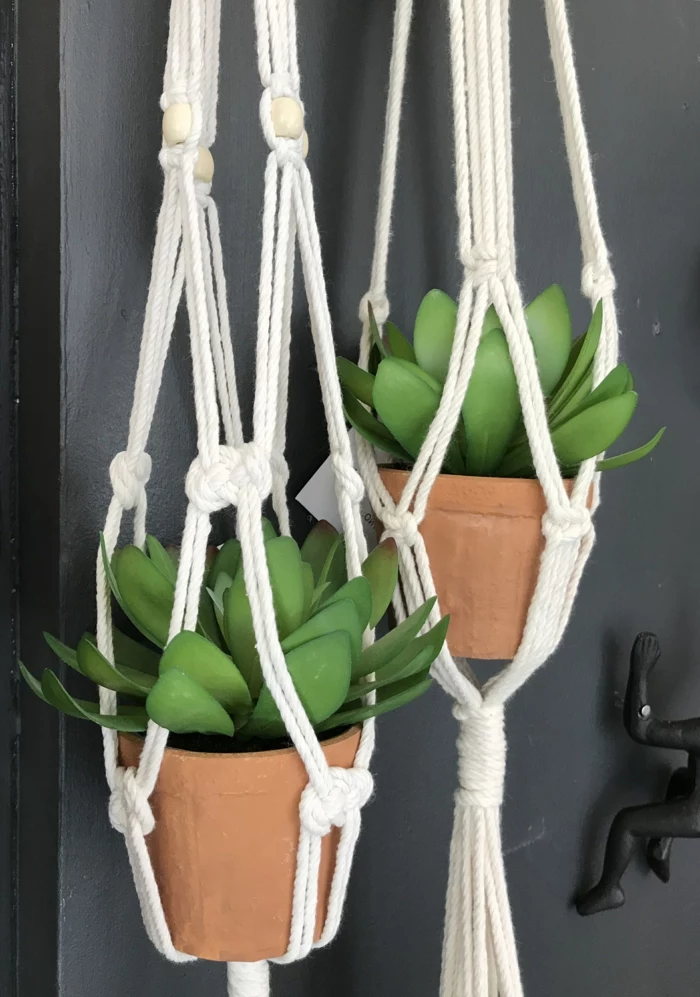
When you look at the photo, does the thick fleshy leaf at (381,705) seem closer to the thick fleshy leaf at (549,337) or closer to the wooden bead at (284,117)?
the thick fleshy leaf at (549,337)

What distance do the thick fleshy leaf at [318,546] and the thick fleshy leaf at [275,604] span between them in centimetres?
10

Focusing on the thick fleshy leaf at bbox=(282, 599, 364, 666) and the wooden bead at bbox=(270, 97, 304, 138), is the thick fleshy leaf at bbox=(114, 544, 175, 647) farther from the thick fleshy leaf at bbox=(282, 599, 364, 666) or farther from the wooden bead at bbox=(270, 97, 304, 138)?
the wooden bead at bbox=(270, 97, 304, 138)

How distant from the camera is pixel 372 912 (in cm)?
78

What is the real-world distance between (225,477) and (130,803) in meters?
0.19

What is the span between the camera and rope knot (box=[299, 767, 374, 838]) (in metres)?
0.45

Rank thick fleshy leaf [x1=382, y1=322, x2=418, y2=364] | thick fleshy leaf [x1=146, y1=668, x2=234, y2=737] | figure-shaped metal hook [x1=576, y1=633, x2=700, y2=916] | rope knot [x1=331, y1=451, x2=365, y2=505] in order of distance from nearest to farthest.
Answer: thick fleshy leaf [x1=146, y1=668, x2=234, y2=737] < rope knot [x1=331, y1=451, x2=365, y2=505] < thick fleshy leaf [x1=382, y1=322, x2=418, y2=364] < figure-shaped metal hook [x1=576, y1=633, x2=700, y2=916]

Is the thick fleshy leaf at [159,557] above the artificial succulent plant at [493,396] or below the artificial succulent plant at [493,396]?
below

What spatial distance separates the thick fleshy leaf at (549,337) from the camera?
0.59 m

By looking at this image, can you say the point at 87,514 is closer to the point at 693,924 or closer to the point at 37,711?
the point at 37,711

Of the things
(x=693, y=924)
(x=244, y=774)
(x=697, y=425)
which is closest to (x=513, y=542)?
(x=244, y=774)

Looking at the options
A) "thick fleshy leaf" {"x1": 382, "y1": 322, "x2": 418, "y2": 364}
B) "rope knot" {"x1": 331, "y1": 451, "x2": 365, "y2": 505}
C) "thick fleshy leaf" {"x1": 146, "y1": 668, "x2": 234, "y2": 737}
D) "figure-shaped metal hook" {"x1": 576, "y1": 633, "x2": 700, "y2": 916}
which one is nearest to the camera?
"thick fleshy leaf" {"x1": 146, "y1": 668, "x2": 234, "y2": 737}

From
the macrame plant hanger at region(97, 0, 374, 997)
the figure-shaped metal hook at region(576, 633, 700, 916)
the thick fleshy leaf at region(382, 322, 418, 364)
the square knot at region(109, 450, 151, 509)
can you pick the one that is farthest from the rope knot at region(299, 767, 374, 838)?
the figure-shaped metal hook at region(576, 633, 700, 916)

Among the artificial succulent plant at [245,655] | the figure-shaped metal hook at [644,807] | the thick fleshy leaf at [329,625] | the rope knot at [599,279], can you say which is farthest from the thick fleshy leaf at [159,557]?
the figure-shaped metal hook at [644,807]

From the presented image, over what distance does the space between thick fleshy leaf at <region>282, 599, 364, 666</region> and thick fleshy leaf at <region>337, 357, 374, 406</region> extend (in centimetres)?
19
